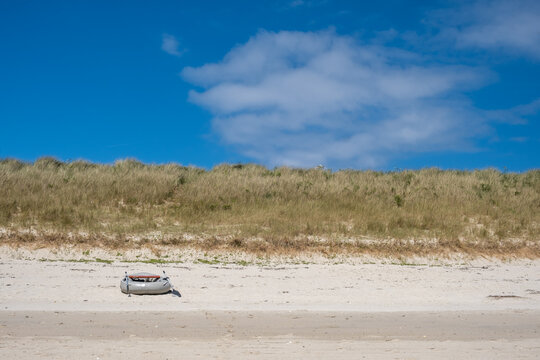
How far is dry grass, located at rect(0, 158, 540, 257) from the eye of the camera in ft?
48.8

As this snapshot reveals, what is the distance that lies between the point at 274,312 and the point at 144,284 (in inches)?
98.2

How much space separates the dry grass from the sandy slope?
5.84 feet

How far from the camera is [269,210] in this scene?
57.7 ft

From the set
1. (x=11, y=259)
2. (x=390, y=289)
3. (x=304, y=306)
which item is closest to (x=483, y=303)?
(x=390, y=289)

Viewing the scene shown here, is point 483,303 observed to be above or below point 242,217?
below

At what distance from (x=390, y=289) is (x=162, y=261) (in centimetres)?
531

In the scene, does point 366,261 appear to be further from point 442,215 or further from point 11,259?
point 11,259

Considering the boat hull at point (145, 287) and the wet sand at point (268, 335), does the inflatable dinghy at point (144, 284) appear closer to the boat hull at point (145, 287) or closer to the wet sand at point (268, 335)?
the boat hull at point (145, 287)

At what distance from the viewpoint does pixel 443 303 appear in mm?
10797

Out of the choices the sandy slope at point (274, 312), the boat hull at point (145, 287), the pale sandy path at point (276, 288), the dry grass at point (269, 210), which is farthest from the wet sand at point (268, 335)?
the dry grass at point (269, 210)

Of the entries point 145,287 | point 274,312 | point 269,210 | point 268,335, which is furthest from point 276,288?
point 269,210

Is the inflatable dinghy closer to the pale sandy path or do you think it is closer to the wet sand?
the pale sandy path

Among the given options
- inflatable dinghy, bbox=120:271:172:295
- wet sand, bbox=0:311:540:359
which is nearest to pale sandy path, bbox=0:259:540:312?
inflatable dinghy, bbox=120:271:172:295

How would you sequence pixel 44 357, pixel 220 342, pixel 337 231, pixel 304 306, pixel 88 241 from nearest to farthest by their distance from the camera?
pixel 44 357, pixel 220 342, pixel 304 306, pixel 88 241, pixel 337 231
